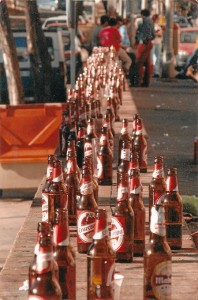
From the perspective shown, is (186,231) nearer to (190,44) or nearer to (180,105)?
(180,105)

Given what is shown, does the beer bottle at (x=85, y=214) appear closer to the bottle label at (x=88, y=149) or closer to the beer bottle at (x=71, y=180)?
the beer bottle at (x=71, y=180)

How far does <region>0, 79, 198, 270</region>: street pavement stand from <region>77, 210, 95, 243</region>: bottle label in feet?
11.3

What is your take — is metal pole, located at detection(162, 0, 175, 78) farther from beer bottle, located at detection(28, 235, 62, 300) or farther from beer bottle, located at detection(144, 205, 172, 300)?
beer bottle, located at detection(28, 235, 62, 300)

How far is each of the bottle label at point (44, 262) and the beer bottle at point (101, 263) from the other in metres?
0.43

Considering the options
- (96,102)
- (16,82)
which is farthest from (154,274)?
(16,82)

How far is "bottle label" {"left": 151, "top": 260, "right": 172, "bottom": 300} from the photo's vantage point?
13.5ft

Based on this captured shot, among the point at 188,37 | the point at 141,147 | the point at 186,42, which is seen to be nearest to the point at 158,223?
the point at 141,147

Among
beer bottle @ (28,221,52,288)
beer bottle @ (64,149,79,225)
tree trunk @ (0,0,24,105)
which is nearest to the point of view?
beer bottle @ (28,221,52,288)

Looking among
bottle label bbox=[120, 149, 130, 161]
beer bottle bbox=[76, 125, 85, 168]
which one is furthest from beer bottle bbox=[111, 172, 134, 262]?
beer bottle bbox=[76, 125, 85, 168]

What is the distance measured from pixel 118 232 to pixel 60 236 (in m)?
0.88

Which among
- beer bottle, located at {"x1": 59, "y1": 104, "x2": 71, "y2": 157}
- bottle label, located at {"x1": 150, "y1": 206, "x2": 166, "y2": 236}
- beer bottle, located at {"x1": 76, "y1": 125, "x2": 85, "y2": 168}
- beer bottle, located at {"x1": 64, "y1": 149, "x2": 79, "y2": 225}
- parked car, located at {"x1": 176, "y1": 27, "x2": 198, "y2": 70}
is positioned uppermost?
bottle label, located at {"x1": 150, "y1": 206, "x2": 166, "y2": 236}

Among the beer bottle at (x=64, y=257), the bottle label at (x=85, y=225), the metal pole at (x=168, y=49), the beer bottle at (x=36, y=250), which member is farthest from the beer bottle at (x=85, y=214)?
the metal pole at (x=168, y=49)

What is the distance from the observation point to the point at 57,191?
5.75m

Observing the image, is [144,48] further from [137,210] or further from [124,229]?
[124,229]
